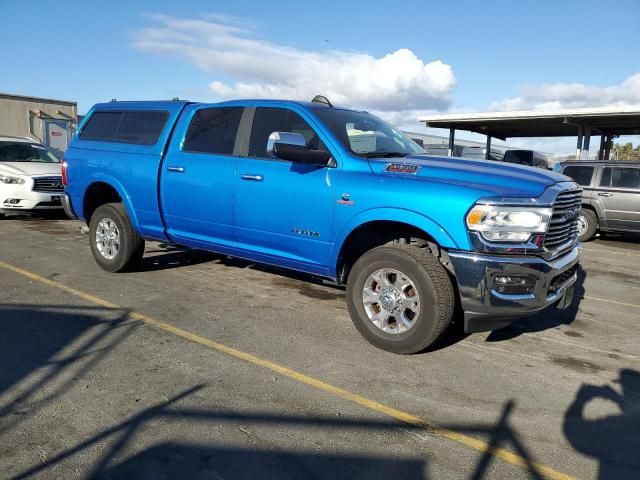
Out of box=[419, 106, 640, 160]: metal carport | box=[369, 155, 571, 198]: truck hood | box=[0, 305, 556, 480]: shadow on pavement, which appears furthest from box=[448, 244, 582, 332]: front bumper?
box=[419, 106, 640, 160]: metal carport

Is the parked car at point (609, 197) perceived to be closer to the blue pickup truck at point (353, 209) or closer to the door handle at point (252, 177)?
the blue pickup truck at point (353, 209)

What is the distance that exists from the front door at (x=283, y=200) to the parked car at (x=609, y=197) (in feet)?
28.0

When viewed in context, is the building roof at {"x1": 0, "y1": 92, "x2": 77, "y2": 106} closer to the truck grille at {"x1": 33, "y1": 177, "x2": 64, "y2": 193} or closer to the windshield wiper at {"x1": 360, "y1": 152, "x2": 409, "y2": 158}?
the truck grille at {"x1": 33, "y1": 177, "x2": 64, "y2": 193}

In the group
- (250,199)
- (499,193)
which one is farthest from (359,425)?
(250,199)

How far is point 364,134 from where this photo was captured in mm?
5117

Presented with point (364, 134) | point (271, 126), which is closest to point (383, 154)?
point (364, 134)

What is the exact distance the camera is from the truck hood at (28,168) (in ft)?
35.4

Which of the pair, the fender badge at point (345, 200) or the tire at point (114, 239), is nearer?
the fender badge at point (345, 200)

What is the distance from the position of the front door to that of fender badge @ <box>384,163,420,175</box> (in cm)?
46

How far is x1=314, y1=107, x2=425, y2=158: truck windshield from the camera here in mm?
4867

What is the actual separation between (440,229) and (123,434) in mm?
2530

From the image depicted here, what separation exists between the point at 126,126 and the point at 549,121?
18147 mm

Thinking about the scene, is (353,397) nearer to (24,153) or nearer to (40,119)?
(24,153)

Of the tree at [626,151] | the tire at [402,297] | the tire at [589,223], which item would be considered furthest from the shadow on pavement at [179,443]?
the tree at [626,151]
